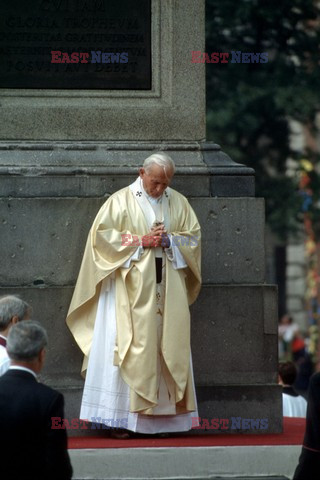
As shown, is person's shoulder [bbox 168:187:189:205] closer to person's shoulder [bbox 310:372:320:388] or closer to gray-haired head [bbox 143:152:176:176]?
gray-haired head [bbox 143:152:176:176]

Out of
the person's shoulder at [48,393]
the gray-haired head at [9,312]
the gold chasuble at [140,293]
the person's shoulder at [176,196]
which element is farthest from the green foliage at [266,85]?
the person's shoulder at [48,393]

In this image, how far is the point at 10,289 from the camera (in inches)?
428

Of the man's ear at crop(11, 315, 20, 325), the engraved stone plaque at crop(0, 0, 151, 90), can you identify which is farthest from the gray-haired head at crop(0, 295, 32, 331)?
the engraved stone plaque at crop(0, 0, 151, 90)

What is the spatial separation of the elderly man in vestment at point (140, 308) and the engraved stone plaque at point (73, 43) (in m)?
1.34

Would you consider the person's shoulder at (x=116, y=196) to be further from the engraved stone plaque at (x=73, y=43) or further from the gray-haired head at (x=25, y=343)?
the gray-haired head at (x=25, y=343)

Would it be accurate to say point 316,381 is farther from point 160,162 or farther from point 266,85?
point 266,85

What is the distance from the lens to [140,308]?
10.4 metres

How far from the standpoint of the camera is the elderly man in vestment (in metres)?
10.3

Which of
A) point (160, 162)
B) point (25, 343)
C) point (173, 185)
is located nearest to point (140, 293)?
point (160, 162)

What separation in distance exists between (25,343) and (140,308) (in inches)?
123

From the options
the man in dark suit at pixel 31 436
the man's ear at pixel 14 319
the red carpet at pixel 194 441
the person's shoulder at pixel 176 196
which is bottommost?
the red carpet at pixel 194 441

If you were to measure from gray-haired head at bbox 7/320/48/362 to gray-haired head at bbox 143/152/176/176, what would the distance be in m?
3.27

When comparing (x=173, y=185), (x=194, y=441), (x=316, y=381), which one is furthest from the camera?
(x=173, y=185)

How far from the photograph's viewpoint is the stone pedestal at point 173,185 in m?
11.0
